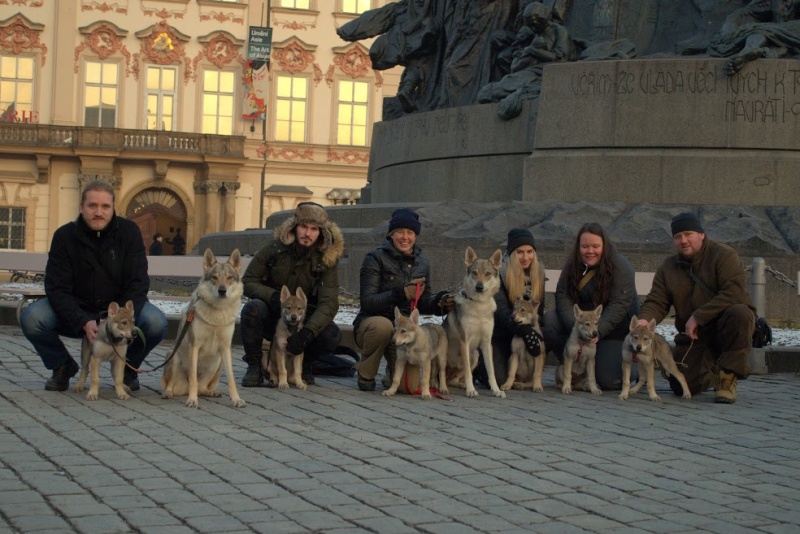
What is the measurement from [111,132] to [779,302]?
40.6 m

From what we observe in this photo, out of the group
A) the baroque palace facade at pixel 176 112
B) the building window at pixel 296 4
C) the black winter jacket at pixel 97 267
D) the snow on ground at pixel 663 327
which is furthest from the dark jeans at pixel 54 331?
the building window at pixel 296 4

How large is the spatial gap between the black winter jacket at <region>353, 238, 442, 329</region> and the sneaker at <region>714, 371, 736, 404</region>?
2.16m

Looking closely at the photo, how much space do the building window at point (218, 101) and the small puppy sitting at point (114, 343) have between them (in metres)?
44.6

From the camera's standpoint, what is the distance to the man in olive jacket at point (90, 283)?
9242mm

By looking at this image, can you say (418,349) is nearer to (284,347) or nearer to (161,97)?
(284,347)

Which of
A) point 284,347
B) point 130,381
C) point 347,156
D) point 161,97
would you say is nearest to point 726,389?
point 284,347

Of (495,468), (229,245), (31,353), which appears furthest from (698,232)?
(229,245)

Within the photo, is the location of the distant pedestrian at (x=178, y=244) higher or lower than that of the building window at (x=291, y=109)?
lower

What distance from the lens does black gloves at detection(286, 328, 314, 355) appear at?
9.70 meters

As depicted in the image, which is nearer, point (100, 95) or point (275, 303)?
point (275, 303)

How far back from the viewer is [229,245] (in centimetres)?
2075

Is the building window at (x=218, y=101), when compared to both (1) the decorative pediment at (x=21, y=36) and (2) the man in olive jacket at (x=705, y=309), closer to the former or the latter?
(1) the decorative pediment at (x=21, y=36)

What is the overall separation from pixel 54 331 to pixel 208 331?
3.83 ft

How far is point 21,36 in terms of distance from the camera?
5141cm
